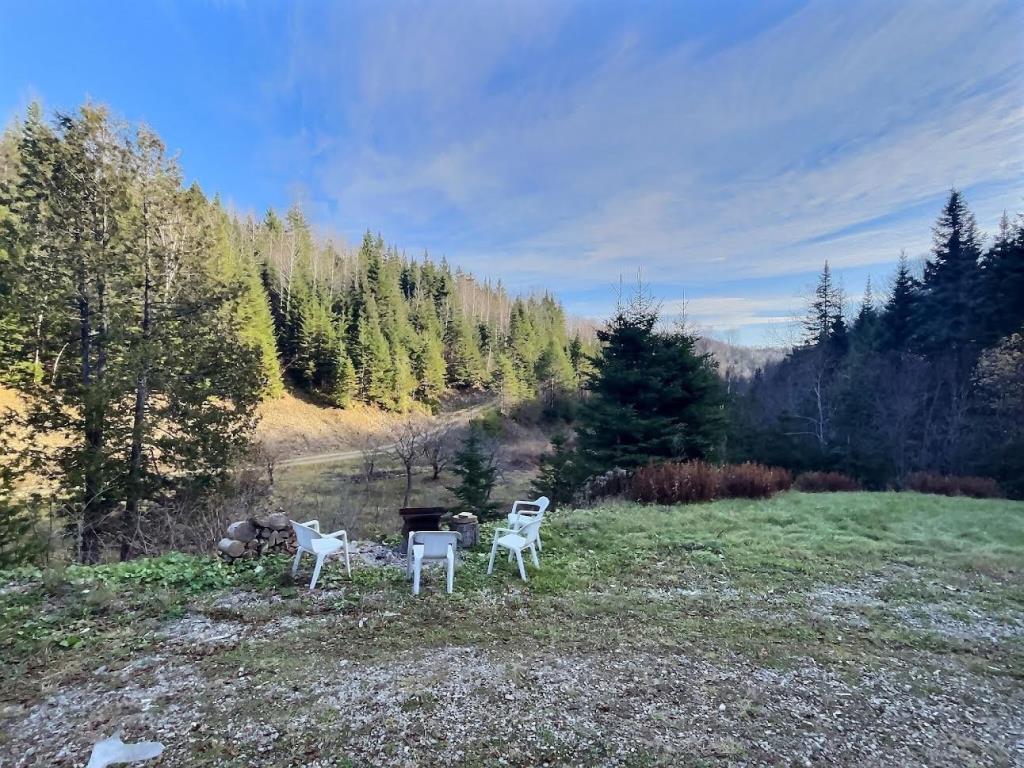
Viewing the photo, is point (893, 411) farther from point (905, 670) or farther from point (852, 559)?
point (905, 670)

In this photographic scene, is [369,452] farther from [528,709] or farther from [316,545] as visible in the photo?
[528,709]

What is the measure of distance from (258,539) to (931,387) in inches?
908

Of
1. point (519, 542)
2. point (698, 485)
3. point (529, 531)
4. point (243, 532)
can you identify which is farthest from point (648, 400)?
point (243, 532)

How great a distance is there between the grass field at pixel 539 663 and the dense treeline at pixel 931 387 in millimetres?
11633

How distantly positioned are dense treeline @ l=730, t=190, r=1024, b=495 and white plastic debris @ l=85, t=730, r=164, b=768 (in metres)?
18.2

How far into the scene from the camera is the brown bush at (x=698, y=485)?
919 centimetres

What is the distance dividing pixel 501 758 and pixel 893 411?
20748 millimetres

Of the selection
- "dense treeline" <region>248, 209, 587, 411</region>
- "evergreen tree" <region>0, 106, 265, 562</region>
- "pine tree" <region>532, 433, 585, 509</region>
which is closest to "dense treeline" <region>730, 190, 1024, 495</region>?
"pine tree" <region>532, 433, 585, 509</region>

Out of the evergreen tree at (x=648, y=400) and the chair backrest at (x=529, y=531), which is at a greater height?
the evergreen tree at (x=648, y=400)

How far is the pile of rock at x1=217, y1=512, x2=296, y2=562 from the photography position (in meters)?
5.36

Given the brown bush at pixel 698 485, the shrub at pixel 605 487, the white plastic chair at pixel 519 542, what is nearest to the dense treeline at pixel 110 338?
the white plastic chair at pixel 519 542

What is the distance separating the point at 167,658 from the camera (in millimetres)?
3393

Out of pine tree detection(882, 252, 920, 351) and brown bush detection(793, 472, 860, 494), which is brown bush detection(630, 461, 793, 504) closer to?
A: brown bush detection(793, 472, 860, 494)

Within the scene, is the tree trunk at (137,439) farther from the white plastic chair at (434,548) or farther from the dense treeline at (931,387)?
the dense treeline at (931,387)
